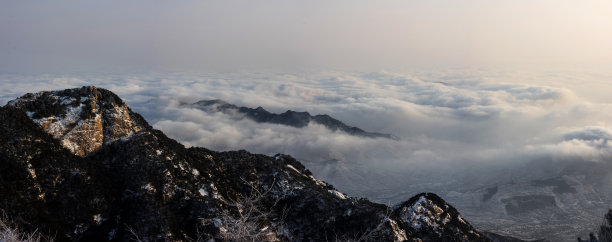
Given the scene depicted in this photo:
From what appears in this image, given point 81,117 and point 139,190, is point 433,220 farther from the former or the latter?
point 81,117

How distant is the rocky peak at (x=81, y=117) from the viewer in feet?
143

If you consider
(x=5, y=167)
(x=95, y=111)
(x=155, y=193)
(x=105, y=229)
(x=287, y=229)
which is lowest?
(x=287, y=229)

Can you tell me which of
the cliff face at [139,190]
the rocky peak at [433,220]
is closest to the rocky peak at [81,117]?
the cliff face at [139,190]

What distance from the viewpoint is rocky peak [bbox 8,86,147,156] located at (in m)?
43.6

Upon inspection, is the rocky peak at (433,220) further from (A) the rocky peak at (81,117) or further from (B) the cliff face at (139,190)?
(A) the rocky peak at (81,117)

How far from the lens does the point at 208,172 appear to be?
4766 cm

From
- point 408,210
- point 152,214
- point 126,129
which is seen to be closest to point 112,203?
point 152,214

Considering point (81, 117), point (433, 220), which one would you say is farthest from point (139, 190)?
point (433, 220)

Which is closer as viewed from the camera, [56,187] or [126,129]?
[56,187]

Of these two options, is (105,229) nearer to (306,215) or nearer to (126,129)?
(126,129)

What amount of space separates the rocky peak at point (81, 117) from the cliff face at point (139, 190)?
5.0 inches

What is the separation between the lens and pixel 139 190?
3959 cm

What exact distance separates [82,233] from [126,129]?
56.3 ft

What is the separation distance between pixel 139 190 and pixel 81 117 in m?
15.1
